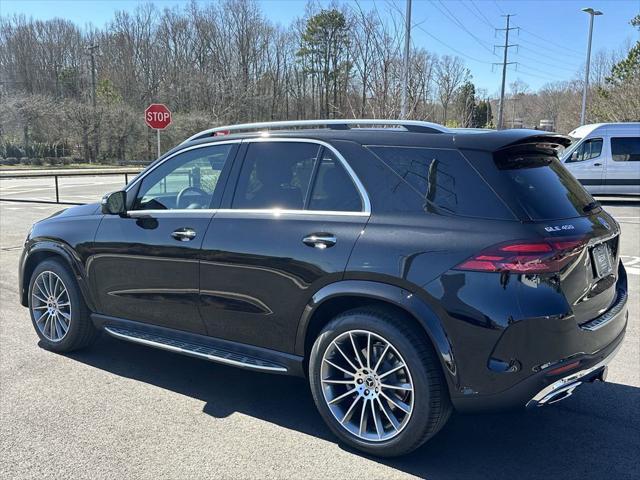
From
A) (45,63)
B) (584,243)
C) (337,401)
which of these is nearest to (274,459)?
(337,401)

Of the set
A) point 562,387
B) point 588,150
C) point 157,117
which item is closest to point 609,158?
point 588,150

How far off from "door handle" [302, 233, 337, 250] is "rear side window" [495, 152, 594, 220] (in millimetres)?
1002

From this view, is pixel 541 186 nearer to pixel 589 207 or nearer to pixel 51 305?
pixel 589 207

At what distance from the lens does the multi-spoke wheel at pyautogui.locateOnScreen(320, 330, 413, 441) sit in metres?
3.12

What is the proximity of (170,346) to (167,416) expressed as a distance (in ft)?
1.69

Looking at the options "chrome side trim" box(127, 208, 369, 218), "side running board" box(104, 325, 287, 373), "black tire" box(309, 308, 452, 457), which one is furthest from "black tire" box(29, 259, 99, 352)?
"black tire" box(309, 308, 452, 457)

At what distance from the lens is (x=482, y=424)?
3.64m

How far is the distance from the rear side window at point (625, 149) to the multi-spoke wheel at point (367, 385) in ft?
54.9

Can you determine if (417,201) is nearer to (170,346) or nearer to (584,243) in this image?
(584,243)

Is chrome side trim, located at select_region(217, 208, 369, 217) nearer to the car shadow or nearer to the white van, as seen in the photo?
the car shadow

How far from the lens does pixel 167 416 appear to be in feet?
12.1

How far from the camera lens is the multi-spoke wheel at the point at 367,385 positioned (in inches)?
123

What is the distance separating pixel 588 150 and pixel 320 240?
54.3 ft

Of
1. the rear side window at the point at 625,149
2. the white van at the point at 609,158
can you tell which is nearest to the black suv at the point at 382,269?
the white van at the point at 609,158
